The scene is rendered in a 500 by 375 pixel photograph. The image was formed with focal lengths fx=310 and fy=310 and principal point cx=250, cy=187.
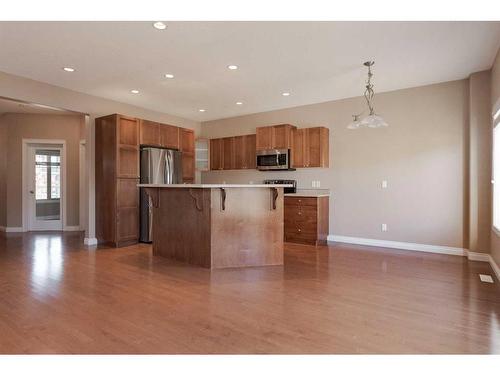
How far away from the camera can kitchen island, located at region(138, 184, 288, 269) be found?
12.8ft

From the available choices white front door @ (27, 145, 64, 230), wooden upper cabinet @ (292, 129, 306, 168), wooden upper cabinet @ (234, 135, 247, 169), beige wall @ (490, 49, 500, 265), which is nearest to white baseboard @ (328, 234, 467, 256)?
beige wall @ (490, 49, 500, 265)

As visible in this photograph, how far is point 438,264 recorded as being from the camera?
13.8 feet

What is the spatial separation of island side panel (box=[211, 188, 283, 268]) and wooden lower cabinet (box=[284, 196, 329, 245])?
4.89ft

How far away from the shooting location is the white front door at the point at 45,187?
24.1ft

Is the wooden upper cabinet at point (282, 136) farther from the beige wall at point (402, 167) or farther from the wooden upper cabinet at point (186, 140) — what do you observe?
the wooden upper cabinet at point (186, 140)

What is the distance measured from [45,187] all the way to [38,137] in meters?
1.20

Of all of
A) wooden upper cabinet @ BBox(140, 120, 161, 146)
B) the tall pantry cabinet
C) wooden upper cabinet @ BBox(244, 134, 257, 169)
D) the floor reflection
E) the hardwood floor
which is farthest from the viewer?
wooden upper cabinet @ BBox(244, 134, 257, 169)

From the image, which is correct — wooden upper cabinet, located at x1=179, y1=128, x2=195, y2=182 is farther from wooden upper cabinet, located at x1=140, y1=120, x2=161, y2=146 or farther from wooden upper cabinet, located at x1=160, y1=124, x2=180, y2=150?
wooden upper cabinet, located at x1=140, y1=120, x2=161, y2=146

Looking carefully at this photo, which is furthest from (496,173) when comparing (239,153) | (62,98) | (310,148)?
(62,98)

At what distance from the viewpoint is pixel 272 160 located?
20.8ft

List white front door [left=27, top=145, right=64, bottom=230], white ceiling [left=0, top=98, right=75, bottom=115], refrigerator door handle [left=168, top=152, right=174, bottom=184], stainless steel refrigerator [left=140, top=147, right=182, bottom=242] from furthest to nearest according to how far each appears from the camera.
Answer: white front door [left=27, top=145, right=64, bottom=230]
white ceiling [left=0, top=98, right=75, bottom=115]
refrigerator door handle [left=168, top=152, right=174, bottom=184]
stainless steel refrigerator [left=140, top=147, right=182, bottom=242]
